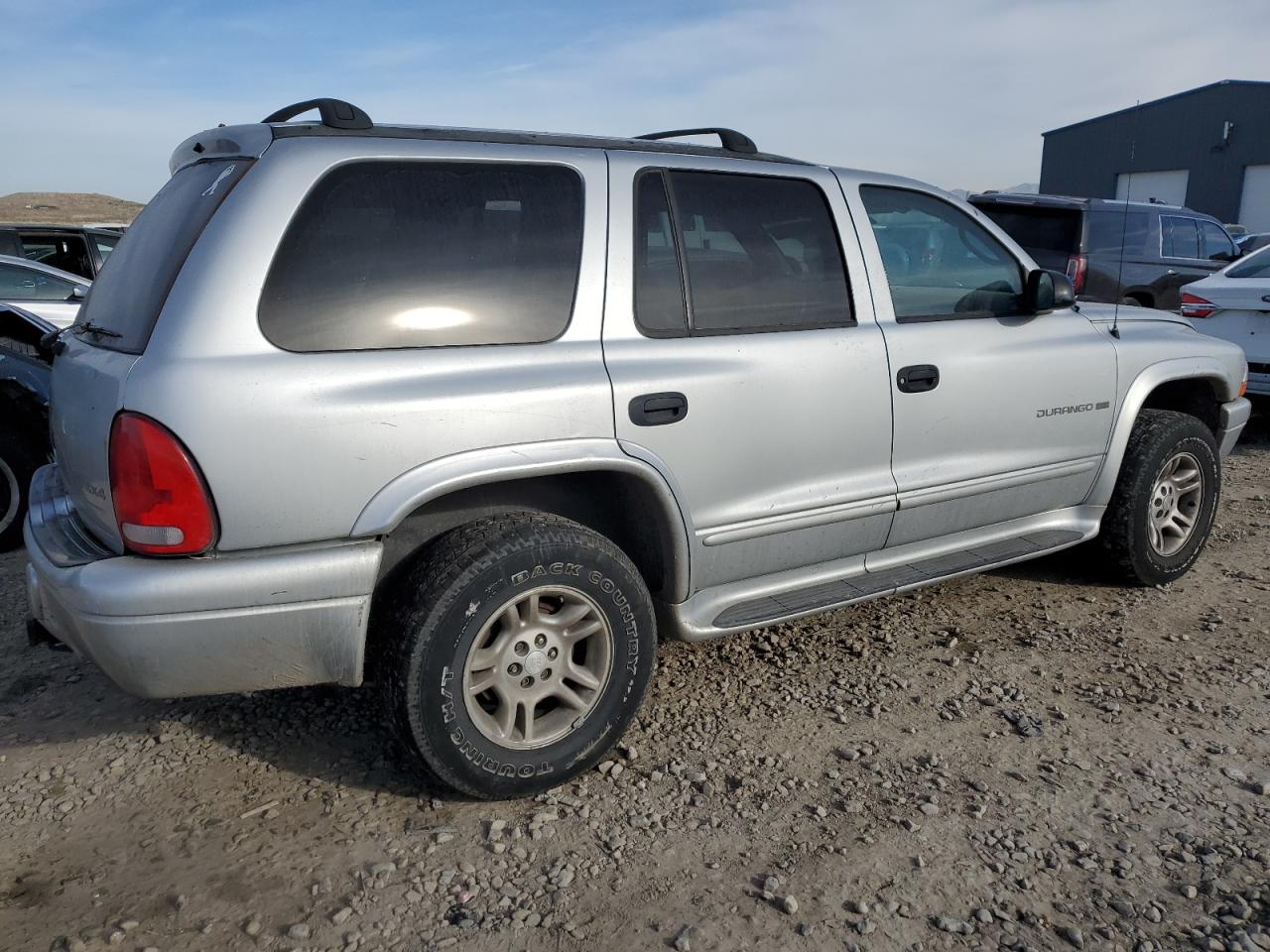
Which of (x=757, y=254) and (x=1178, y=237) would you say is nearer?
(x=757, y=254)

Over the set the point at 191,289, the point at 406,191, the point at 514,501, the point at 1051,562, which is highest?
the point at 406,191

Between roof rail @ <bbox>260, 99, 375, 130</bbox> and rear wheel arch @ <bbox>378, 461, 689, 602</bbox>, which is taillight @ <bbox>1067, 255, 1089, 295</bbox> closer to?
rear wheel arch @ <bbox>378, 461, 689, 602</bbox>

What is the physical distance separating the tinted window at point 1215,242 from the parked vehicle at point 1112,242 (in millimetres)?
11


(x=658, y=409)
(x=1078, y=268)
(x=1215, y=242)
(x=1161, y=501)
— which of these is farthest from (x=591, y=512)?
(x=1215, y=242)

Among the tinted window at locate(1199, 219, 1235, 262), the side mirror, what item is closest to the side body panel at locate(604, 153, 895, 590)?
the side mirror

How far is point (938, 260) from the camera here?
3857mm

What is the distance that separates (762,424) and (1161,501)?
2352 mm

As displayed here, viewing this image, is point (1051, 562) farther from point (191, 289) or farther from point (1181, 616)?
point (191, 289)

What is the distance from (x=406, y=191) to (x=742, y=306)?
111cm

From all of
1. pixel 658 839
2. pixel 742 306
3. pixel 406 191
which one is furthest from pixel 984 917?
pixel 406 191

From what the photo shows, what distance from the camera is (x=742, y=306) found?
321cm

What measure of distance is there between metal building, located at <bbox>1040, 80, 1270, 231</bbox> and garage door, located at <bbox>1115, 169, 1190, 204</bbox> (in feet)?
0.09

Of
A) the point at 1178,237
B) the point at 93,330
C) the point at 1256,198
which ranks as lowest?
the point at 1256,198

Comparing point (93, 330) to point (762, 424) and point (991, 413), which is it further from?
point (991, 413)
